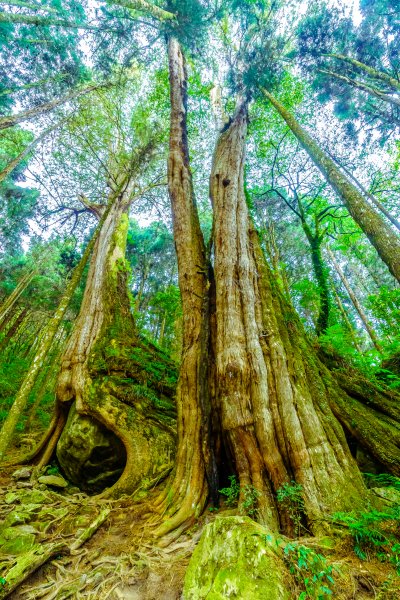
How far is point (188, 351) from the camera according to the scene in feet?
12.5

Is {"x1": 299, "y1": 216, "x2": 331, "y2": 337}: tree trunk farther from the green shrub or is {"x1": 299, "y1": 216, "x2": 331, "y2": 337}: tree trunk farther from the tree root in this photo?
the tree root

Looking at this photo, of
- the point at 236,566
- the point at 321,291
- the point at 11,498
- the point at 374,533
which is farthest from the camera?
the point at 321,291

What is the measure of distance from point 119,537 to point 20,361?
550 inches

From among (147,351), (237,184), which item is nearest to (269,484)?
(147,351)

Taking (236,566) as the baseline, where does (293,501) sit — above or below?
above

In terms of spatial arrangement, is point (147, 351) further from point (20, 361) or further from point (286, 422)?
point (20, 361)

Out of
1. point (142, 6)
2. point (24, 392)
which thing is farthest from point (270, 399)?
point (142, 6)

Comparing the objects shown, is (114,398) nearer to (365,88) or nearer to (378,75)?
(378,75)

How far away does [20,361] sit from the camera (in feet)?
45.0

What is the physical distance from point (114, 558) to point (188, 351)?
2.21 m

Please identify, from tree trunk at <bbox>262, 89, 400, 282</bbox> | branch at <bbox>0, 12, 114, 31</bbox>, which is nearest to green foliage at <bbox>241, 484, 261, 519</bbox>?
tree trunk at <bbox>262, 89, 400, 282</bbox>

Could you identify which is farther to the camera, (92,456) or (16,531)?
(92,456)

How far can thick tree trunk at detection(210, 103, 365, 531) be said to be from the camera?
242 centimetres

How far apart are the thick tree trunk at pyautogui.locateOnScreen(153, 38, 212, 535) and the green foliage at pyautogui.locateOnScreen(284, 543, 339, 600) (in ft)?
5.03
